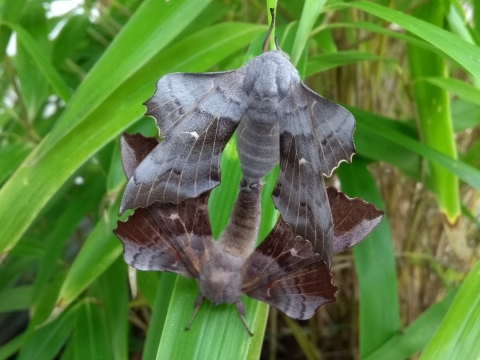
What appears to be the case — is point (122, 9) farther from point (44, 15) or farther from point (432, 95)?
point (432, 95)

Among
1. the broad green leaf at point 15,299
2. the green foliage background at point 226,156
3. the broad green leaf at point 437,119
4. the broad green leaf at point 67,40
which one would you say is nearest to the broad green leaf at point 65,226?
the green foliage background at point 226,156

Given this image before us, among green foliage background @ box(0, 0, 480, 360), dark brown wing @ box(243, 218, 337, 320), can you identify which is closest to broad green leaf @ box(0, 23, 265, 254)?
green foliage background @ box(0, 0, 480, 360)

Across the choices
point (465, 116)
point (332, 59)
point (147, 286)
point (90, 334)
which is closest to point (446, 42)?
point (332, 59)

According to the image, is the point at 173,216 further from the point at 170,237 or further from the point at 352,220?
the point at 352,220

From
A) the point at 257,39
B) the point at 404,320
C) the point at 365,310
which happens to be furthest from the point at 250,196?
the point at 404,320

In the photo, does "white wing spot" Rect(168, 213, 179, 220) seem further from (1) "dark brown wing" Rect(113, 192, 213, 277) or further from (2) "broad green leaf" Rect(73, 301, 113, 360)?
(2) "broad green leaf" Rect(73, 301, 113, 360)

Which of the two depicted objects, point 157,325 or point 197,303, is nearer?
point 197,303

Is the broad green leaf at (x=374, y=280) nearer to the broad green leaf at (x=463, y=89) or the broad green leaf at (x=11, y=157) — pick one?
the broad green leaf at (x=463, y=89)
